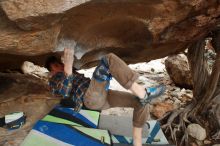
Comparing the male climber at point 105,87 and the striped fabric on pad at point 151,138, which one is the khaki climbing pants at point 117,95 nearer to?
the male climber at point 105,87

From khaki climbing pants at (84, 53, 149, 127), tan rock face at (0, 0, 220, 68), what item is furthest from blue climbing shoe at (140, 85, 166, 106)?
tan rock face at (0, 0, 220, 68)

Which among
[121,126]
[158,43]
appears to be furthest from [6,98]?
[158,43]

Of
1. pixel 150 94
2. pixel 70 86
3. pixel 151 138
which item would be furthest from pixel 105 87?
pixel 151 138

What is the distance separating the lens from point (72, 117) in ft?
14.0

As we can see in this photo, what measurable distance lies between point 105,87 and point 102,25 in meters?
1.20

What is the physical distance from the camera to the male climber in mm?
3213

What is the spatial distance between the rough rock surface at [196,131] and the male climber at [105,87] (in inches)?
85.4

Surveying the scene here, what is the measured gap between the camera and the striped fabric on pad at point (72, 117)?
4.16m

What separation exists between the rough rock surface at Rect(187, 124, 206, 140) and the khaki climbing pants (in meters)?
2.33

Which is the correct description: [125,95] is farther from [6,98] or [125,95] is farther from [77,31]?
[6,98]

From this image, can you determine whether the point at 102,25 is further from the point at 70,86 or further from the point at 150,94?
the point at 150,94

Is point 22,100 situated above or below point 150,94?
below

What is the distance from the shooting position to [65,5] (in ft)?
10.7

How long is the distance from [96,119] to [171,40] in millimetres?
1520
